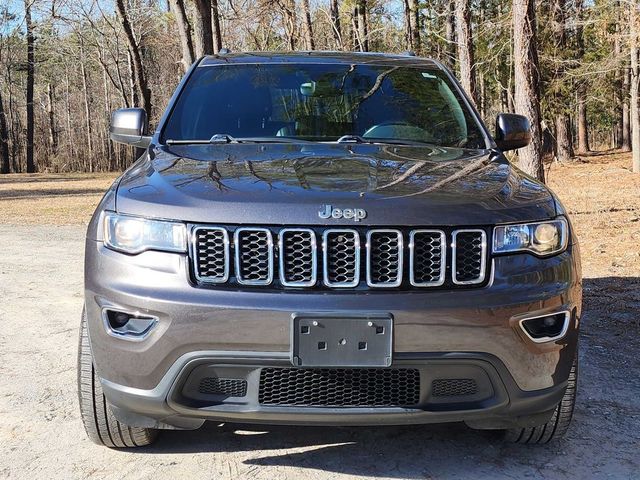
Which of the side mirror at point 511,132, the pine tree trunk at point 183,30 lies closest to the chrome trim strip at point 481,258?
the side mirror at point 511,132

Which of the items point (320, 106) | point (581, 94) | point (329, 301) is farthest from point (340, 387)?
point (581, 94)

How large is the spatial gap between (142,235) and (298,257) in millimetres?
596

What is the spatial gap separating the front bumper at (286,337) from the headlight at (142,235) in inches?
1.4

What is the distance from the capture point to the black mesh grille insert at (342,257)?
2650 millimetres

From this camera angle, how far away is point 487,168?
10.9 ft

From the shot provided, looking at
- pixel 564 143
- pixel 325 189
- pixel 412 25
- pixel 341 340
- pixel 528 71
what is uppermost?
pixel 412 25

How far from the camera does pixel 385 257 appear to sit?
268 cm

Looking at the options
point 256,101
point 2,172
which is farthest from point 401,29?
point 256,101

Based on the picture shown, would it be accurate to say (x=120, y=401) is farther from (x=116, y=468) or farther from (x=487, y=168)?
(x=487, y=168)

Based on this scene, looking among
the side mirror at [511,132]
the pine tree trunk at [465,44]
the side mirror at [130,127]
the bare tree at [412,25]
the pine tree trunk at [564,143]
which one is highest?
the bare tree at [412,25]

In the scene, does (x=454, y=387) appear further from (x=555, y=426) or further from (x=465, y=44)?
(x=465, y=44)

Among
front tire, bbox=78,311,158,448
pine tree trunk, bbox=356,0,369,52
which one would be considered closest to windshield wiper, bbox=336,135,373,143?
front tire, bbox=78,311,158,448

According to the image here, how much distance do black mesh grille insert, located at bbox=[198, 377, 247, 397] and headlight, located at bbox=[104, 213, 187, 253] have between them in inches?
19.6

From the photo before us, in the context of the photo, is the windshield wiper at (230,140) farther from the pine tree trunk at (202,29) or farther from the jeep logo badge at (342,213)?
the pine tree trunk at (202,29)
